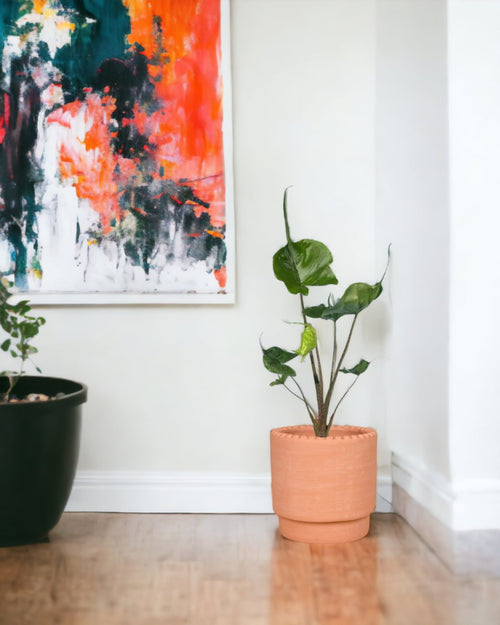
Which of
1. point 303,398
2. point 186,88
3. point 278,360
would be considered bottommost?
point 303,398

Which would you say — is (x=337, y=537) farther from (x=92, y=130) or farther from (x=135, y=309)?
(x=92, y=130)

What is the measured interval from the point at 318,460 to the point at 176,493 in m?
0.53

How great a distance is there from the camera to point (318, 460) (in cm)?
183

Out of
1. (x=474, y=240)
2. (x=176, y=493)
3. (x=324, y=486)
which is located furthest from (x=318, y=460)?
(x=474, y=240)

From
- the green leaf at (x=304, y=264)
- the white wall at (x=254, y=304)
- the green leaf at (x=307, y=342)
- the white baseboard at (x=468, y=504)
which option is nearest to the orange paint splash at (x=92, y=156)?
the white wall at (x=254, y=304)

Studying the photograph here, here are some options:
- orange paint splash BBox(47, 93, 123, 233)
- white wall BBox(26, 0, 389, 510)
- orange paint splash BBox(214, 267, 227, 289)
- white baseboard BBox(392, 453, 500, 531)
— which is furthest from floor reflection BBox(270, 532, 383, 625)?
orange paint splash BBox(47, 93, 123, 233)

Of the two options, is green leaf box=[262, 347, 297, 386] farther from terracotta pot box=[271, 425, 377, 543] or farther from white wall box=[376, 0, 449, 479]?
white wall box=[376, 0, 449, 479]

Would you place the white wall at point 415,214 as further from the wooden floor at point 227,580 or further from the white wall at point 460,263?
the wooden floor at point 227,580

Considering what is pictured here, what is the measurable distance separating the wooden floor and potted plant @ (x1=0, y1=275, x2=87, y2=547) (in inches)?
3.0

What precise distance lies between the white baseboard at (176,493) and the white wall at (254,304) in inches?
1.1

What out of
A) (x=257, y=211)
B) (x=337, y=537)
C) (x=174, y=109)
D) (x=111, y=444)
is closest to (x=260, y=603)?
(x=337, y=537)

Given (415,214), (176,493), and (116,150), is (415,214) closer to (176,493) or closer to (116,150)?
(116,150)

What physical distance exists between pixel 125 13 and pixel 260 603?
1676 mm

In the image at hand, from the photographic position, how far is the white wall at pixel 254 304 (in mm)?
2152
